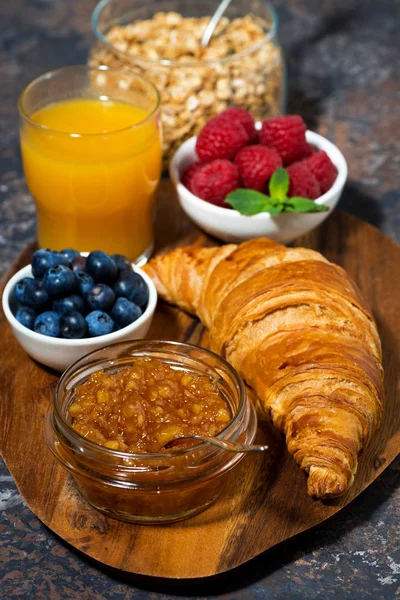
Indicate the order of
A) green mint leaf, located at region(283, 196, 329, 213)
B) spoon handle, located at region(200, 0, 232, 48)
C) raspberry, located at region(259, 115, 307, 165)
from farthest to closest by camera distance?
spoon handle, located at region(200, 0, 232, 48) < raspberry, located at region(259, 115, 307, 165) < green mint leaf, located at region(283, 196, 329, 213)

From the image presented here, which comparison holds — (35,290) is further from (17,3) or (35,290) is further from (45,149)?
(17,3)

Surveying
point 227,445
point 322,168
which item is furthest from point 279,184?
point 227,445

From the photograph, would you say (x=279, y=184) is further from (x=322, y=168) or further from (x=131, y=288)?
(x=131, y=288)

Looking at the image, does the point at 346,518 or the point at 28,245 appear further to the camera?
the point at 28,245

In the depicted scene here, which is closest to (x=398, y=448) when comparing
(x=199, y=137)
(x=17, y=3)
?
(x=199, y=137)

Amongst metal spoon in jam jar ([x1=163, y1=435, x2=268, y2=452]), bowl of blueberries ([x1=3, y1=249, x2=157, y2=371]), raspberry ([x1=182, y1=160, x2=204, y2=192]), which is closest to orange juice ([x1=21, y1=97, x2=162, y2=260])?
raspberry ([x1=182, y1=160, x2=204, y2=192])

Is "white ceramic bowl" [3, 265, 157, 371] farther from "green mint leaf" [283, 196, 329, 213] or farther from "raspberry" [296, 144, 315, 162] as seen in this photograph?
"raspberry" [296, 144, 315, 162]

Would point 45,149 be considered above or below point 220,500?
above
